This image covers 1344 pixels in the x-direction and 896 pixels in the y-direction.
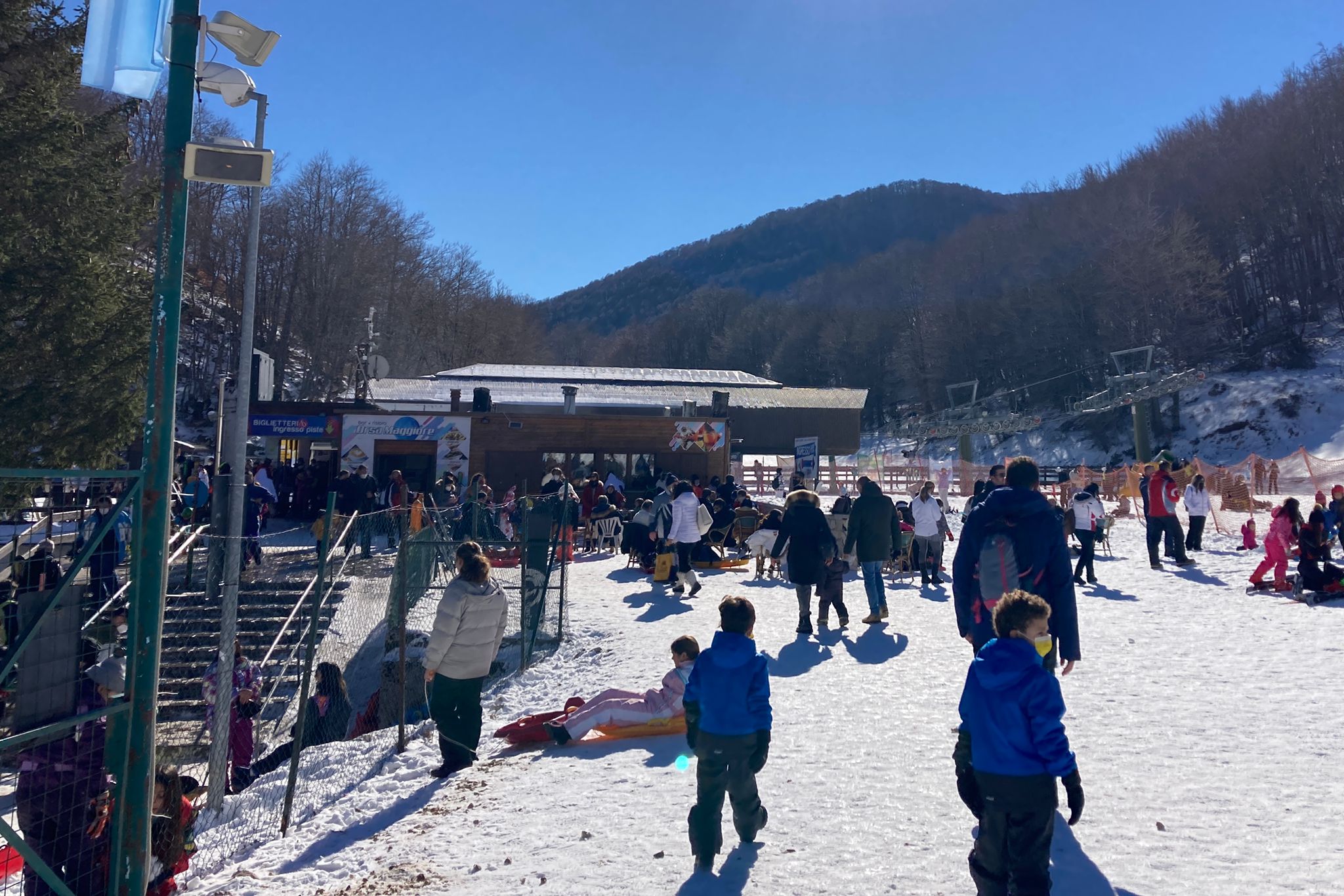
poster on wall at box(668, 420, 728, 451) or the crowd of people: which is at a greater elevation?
poster on wall at box(668, 420, 728, 451)

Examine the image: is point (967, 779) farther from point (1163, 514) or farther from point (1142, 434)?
point (1142, 434)

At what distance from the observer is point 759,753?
4.53 meters

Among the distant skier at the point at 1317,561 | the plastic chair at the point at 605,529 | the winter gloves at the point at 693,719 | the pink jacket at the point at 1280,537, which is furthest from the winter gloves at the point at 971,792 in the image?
the plastic chair at the point at 605,529

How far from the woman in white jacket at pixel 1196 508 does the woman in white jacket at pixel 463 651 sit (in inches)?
524

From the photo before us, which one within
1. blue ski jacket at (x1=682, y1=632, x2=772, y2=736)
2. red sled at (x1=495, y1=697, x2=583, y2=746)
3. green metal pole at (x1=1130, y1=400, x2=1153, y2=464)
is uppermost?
green metal pole at (x1=1130, y1=400, x2=1153, y2=464)

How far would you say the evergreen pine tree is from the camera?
49.4ft

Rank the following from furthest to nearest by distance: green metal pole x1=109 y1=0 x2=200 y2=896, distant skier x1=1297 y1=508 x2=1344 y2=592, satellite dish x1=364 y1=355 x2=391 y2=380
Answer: satellite dish x1=364 y1=355 x2=391 y2=380, distant skier x1=1297 y1=508 x2=1344 y2=592, green metal pole x1=109 y1=0 x2=200 y2=896

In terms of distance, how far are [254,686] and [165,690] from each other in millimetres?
4512

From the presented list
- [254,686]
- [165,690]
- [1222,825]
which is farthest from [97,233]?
[1222,825]

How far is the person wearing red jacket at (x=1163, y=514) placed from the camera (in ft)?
48.1

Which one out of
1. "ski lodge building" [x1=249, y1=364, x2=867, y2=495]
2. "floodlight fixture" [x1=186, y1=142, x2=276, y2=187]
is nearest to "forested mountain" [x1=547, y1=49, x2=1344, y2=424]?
"ski lodge building" [x1=249, y1=364, x2=867, y2=495]

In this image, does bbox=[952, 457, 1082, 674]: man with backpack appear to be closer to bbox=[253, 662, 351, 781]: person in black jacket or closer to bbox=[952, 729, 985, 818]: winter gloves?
bbox=[952, 729, 985, 818]: winter gloves

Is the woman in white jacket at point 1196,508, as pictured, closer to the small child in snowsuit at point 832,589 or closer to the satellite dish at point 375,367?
the small child in snowsuit at point 832,589

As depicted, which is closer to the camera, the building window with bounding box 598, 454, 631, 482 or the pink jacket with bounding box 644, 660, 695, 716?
the pink jacket with bounding box 644, 660, 695, 716
